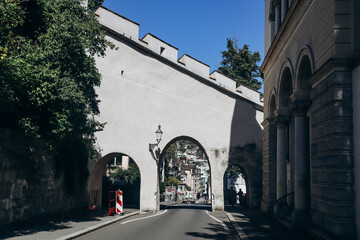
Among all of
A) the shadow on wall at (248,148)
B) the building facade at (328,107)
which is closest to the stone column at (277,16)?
the building facade at (328,107)

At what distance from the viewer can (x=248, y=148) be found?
24.5 metres

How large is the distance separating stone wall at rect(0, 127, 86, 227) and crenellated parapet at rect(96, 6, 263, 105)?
10.3 m

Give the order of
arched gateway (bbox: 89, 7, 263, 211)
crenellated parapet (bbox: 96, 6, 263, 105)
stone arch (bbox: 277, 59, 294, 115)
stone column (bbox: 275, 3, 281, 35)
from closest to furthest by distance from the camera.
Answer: stone arch (bbox: 277, 59, 294, 115)
stone column (bbox: 275, 3, 281, 35)
arched gateway (bbox: 89, 7, 263, 211)
crenellated parapet (bbox: 96, 6, 263, 105)

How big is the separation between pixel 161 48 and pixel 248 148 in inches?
338

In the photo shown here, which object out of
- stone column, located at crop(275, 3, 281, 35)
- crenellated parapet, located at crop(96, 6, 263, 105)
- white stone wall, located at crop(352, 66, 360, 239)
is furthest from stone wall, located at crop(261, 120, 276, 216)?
white stone wall, located at crop(352, 66, 360, 239)

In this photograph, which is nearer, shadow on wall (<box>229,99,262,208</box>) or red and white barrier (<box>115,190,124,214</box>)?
red and white barrier (<box>115,190,124,214</box>)

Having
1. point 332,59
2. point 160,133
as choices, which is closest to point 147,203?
point 160,133

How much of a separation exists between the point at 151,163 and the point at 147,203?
7.84ft

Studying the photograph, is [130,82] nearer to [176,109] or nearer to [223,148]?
[176,109]

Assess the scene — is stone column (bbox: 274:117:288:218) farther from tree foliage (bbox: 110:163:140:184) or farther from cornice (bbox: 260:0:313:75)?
tree foliage (bbox: 110:163:140:184)

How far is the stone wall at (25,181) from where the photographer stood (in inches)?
450

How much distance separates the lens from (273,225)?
14.6m

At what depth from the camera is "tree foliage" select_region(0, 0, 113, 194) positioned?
34.3 feet

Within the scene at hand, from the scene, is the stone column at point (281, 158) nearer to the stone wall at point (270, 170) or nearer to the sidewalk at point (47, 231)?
the stone wall at point (270, 170)
